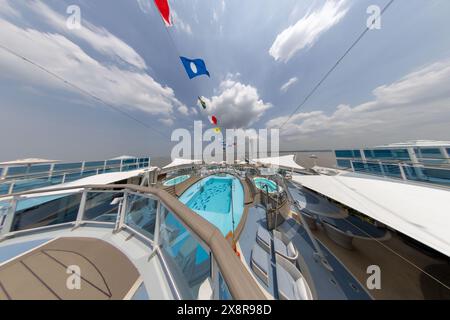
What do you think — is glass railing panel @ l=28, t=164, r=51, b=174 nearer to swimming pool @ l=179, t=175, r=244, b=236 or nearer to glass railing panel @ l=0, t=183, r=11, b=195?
glass railing panel @ l=0, t=183, r=11, b=195

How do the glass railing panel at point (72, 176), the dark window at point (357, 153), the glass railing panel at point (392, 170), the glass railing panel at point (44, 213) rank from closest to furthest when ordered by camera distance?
the glass railing panel at point (44, 213), the glass railing panel at point (392, 170), the glass railing panel at point (72, 176), the dark window at point (357, 153)

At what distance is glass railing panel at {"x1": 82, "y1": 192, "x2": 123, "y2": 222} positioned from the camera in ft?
6.90

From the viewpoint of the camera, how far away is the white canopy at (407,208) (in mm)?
1484

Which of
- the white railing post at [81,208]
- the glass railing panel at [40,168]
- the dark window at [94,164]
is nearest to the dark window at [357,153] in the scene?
the white railing post at [81,208]

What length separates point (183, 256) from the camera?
1.20m

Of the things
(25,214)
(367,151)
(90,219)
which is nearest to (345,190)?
(90,219)

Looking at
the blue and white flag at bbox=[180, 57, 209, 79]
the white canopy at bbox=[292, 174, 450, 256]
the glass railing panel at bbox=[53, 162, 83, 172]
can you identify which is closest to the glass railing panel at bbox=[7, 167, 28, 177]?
the glass railing panel at bbox=[53, 162, 83, 172]

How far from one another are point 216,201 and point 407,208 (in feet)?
27.0

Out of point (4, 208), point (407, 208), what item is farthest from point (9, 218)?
point (407, 208)

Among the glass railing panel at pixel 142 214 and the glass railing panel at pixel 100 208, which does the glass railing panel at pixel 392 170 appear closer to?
the glass railing panel at pixel 142 214

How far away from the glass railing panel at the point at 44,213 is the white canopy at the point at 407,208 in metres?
4.77

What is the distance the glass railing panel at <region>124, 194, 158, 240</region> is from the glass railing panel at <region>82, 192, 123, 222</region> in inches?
12.0

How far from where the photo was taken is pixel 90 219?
217cm

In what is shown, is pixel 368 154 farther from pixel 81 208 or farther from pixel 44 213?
pixel 44 213
